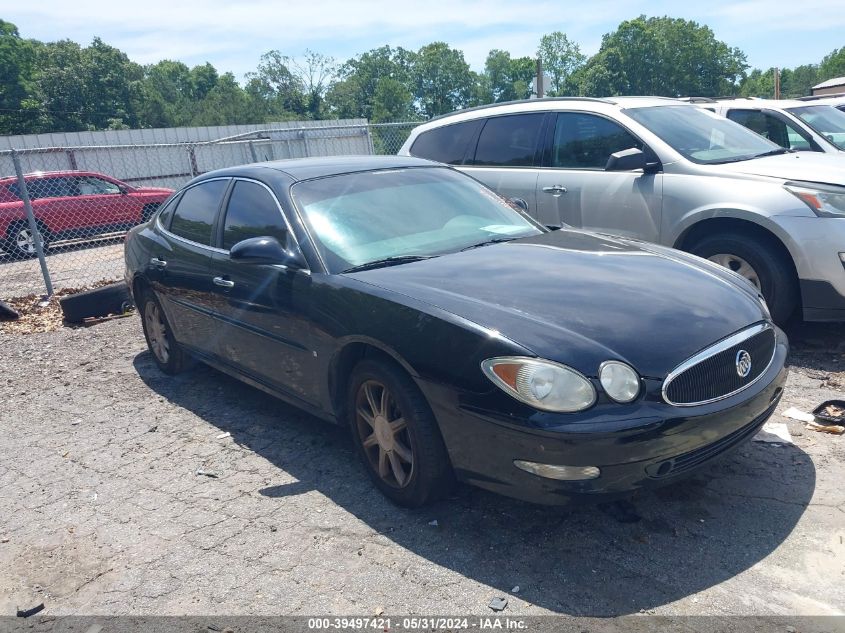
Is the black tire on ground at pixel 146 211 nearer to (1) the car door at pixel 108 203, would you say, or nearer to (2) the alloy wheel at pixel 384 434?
(1) the car door at pixel 108 203

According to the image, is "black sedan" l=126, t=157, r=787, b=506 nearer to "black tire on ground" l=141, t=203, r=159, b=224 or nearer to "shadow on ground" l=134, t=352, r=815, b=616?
"shadow on ground" l=134, t=352, r=815, b=616

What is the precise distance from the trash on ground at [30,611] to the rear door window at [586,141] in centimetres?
510

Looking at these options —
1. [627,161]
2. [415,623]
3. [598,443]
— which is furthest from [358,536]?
[627,161]

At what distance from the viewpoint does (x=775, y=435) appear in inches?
157

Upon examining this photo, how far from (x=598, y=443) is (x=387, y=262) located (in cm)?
159

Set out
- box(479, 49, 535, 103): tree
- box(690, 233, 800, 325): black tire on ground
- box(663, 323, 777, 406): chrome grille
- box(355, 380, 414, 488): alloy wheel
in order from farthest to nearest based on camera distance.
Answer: box(479, 49, 535, 103): tree, box(690, 233, 800, 325): black tire on ground, box(355, 380, 414, 488): alloy wheel, box(663, 323, 777, 406): chrome grille

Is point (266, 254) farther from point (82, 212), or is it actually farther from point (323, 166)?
point (82, 212)

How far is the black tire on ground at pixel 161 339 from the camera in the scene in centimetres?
568

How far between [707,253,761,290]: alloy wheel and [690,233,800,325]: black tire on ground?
27 mm

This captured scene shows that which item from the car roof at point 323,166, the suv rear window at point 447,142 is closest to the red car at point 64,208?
the suv rear window at point 447,142

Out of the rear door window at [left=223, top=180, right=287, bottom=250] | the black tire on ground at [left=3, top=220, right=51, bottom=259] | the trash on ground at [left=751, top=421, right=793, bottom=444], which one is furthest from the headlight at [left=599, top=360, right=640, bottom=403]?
the black tire on ground at [left=3, top=220, right=51, bottom=259]

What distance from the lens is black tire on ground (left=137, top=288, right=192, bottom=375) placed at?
5676mm

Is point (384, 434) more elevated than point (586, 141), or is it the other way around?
point (586, 141)

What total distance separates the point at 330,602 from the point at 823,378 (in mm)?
3603
